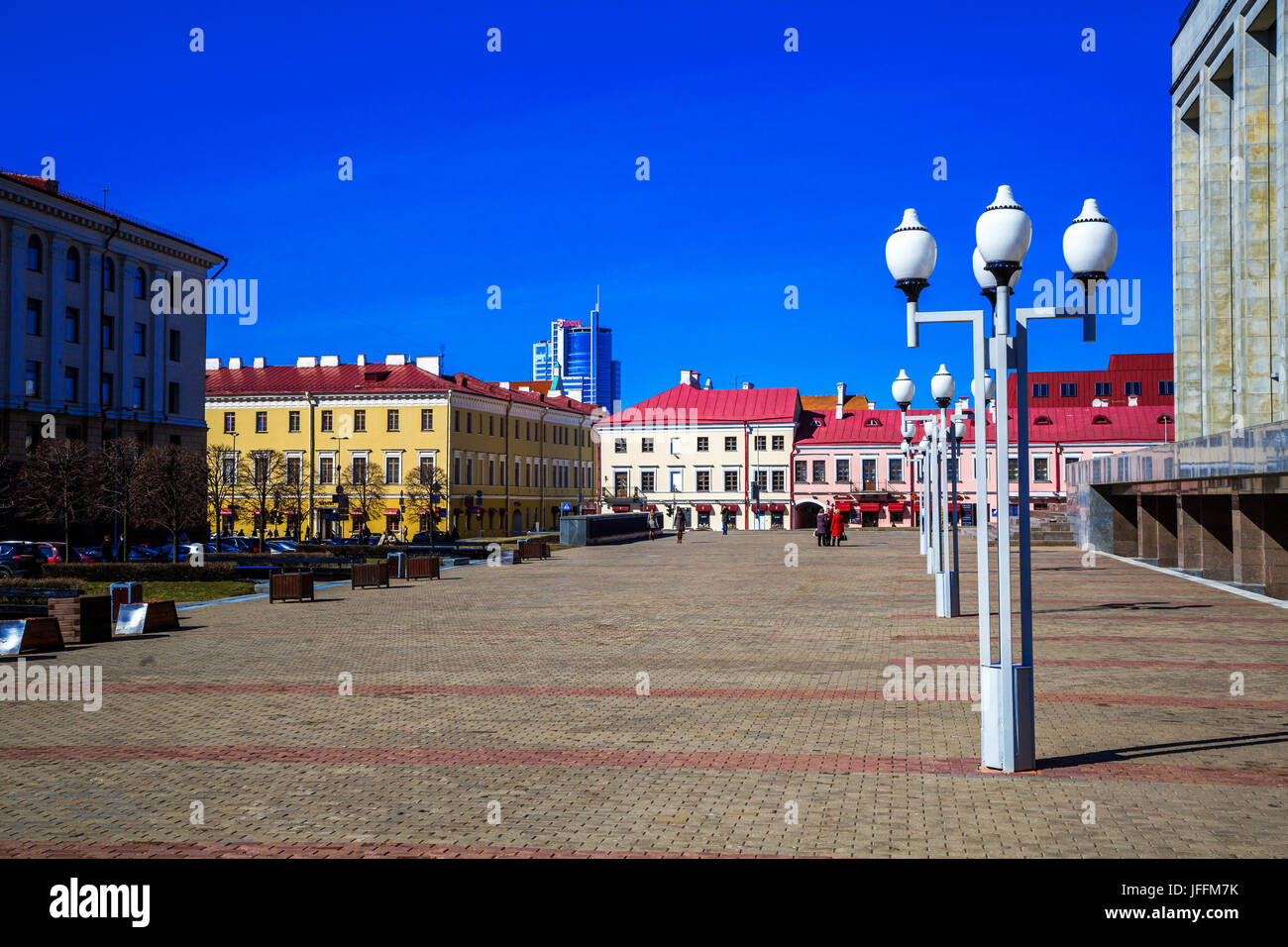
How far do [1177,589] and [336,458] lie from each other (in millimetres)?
59838

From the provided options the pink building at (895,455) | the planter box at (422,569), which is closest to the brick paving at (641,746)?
the planter box at (422,569)

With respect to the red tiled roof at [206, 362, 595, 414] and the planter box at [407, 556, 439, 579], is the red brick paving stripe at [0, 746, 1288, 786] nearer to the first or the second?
the planter box at [407, 556, 439, 579]

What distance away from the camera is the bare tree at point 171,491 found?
1464 inches

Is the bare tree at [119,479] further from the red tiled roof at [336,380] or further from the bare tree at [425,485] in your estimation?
the red tiled roof at [336,380]

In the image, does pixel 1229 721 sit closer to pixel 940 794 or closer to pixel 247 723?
pixel 940 794

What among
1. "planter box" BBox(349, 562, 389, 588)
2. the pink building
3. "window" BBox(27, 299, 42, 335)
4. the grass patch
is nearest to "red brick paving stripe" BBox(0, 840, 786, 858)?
the grass patch

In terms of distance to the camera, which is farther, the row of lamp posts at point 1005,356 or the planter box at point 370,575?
the planter box at point 370,575

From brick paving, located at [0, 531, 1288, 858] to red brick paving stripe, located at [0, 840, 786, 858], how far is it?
2 centimetres

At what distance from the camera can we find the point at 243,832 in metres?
6.62

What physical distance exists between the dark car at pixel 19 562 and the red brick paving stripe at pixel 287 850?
2437cm

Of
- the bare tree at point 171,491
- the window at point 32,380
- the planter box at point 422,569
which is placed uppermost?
the window at point 32,380

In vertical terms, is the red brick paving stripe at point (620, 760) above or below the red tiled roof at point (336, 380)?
below

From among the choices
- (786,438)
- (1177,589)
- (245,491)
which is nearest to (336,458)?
(245,491)

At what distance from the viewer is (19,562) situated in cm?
3142
